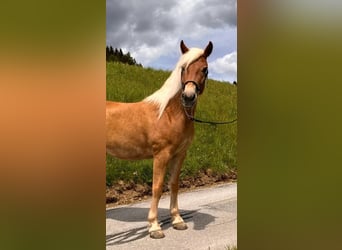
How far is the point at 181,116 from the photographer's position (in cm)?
144

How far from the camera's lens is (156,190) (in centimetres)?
140

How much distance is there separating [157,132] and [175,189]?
23 cm

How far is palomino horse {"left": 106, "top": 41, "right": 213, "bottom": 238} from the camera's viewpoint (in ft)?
4.61

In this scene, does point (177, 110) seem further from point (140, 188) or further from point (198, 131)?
point (140, 188)

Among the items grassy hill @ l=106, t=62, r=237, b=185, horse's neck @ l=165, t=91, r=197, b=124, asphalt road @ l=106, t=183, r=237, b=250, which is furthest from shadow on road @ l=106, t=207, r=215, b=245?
horse's neck @ l=165, t=91, r=197, b=124

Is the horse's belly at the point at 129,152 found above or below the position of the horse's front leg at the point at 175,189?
above

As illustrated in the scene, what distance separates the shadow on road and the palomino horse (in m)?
0.04

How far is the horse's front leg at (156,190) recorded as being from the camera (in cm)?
137

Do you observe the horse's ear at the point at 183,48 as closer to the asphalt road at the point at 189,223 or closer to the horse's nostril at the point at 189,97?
the horse's nostril at the point at 189,97

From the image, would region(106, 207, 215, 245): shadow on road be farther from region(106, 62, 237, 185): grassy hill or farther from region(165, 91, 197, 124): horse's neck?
region(165, 91, 197, 124): horse's neck

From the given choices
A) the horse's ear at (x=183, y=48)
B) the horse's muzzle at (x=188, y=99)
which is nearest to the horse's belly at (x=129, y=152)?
the horse's muzzle at (x=188, y=99)
